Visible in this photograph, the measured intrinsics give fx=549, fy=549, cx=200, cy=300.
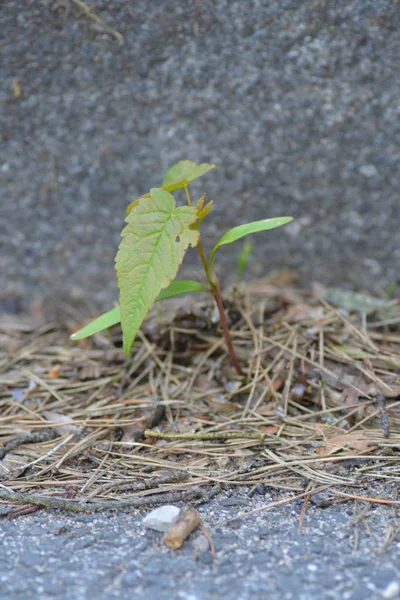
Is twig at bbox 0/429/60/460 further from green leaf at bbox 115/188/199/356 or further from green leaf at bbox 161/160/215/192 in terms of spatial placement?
green leaf at bbox 161/160/215/192

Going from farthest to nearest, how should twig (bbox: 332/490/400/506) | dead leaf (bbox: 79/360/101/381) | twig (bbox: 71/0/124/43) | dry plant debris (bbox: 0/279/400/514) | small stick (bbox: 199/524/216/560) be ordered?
1. twig (bbox: 71/0/124/43)
2. dead leaf (bbox: 79/360/101/381)
3. dry plant debris (bbox: 0/279/400/514)
4. twig (bbox: 332/490/400/506)
5. small stick (bbox: 199/524/216/560)

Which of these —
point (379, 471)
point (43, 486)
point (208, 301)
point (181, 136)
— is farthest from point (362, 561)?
point (181, 136)

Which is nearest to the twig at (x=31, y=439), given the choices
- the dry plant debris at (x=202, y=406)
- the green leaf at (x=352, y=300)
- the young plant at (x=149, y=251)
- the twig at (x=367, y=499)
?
the dry plant debris at (x=202, y=406)

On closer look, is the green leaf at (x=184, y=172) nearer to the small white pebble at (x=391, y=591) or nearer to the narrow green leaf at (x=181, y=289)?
the narrow green leaf at (x=181, y=289)

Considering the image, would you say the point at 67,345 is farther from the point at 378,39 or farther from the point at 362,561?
the point at 378,39

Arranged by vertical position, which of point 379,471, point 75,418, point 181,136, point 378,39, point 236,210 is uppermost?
point 378,39


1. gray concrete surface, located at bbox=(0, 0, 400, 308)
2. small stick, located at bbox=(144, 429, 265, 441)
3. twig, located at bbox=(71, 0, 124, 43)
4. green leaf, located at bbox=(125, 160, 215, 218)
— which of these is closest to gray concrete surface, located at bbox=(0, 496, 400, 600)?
small stick, located at bbox=(144, 429, 265, 441)
